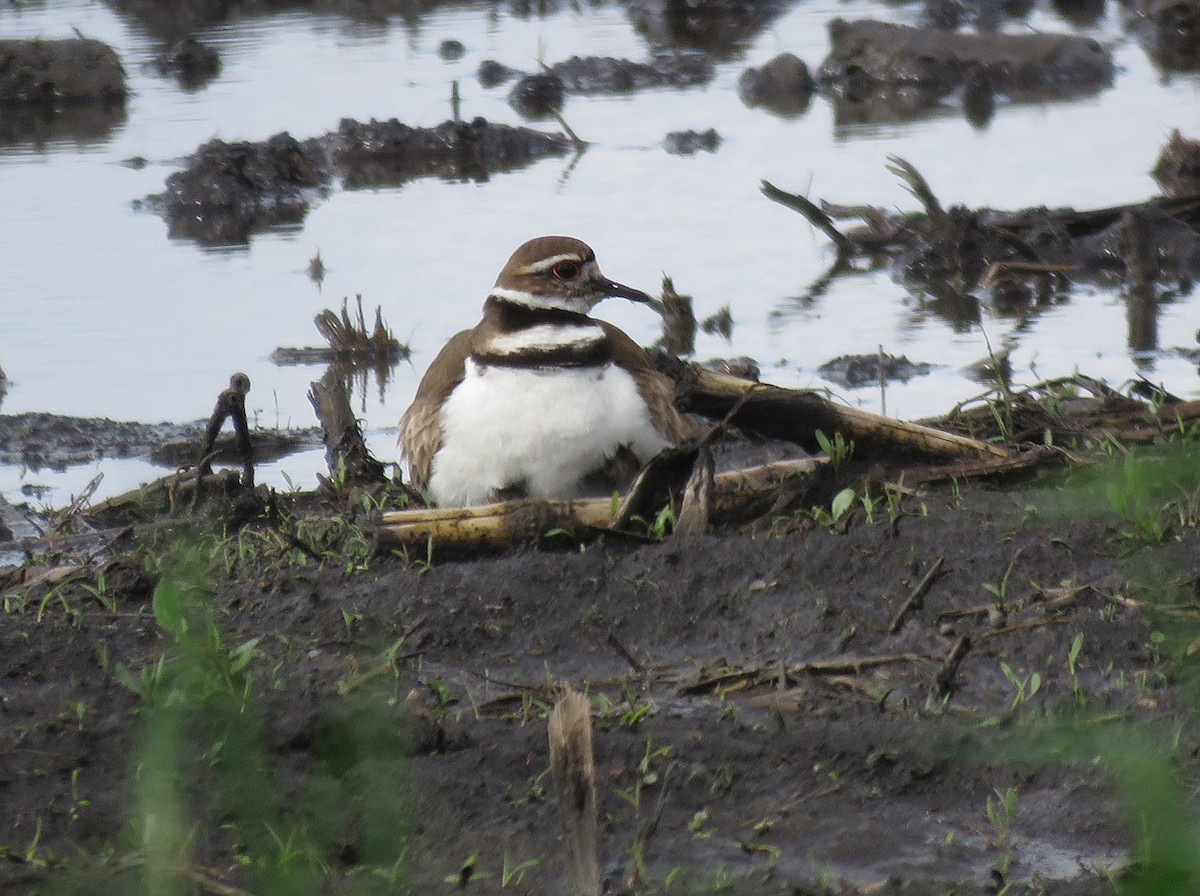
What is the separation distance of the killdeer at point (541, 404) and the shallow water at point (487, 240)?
188cm

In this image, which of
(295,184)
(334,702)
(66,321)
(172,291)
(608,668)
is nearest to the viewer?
(334,702)

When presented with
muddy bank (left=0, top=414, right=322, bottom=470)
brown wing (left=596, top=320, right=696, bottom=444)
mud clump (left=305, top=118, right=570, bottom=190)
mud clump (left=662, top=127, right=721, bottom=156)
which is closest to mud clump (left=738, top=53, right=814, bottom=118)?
mud clump (left=662, top=127, right=721, bottom=156)

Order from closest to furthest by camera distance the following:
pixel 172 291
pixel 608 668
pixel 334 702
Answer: pixel 334 702 < pixel 608 668 < pixel 172 291

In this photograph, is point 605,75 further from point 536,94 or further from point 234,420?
point 234,420

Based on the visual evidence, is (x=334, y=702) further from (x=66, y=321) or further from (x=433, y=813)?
(x=66, y=321)

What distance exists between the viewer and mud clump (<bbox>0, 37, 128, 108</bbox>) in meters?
17.7

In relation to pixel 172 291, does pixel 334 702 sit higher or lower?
higher

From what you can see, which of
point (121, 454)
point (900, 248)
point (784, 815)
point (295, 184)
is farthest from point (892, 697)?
point (295, 184)

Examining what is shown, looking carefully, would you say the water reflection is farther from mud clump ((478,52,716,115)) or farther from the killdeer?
the killdeer

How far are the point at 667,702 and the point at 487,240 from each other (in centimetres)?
766

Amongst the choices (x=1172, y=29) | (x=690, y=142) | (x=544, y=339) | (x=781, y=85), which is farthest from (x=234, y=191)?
(x=1172, y=29)

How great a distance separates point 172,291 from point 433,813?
7.78 metres

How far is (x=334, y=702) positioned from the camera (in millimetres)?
3832

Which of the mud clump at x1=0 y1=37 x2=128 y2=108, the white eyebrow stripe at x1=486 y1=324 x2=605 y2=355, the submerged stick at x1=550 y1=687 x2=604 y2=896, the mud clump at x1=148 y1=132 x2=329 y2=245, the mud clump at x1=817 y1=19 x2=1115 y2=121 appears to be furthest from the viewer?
the mud clump at x1=0 y1=37 x2=128 y2=108
